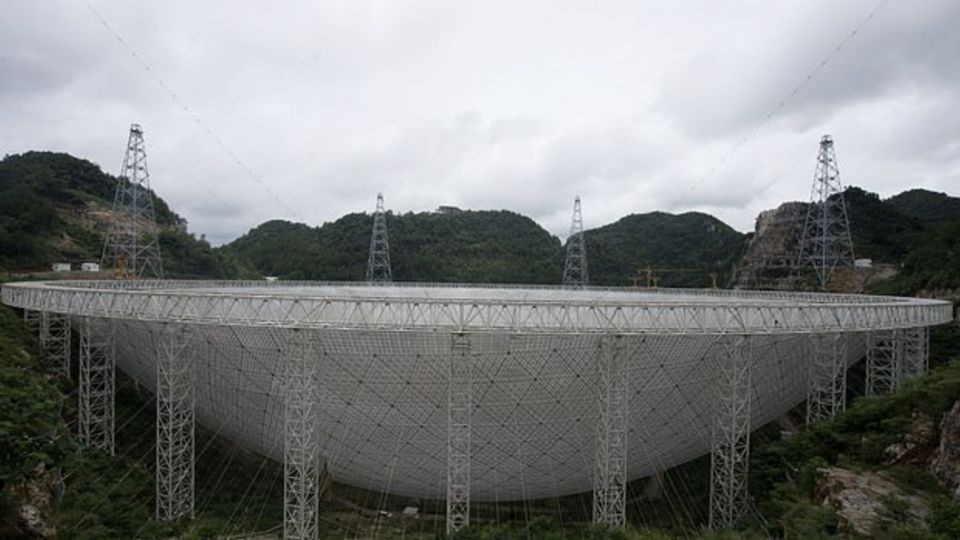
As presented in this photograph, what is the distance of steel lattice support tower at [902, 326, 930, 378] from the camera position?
27.0m

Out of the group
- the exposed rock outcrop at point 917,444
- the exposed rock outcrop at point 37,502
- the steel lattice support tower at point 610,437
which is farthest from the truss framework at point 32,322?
the exposed rock outcrop at point 917,444

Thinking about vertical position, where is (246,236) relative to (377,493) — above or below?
above

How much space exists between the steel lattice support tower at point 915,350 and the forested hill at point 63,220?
65086 mm

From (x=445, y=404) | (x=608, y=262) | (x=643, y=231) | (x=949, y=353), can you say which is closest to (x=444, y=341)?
(x=445, y=404)

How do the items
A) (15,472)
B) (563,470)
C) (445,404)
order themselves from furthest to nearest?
(563,470)
(445,404)
(15,472)

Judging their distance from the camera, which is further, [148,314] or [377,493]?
[377,493]

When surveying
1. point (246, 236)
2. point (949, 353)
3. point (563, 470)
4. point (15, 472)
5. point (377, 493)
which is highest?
point (246, 236)

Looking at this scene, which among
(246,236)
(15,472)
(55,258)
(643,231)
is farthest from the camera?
(246,236)

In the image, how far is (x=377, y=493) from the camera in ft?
91.2

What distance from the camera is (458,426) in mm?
19625

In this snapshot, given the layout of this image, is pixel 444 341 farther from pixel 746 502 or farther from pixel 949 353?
pixel 949 353

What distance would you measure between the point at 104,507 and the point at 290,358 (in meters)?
9.96

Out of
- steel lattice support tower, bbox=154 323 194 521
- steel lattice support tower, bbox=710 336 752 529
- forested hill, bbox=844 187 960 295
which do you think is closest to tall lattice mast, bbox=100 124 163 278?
steel lattice support tower, bbox=154 323 194 521

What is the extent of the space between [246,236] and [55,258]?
238 ft
